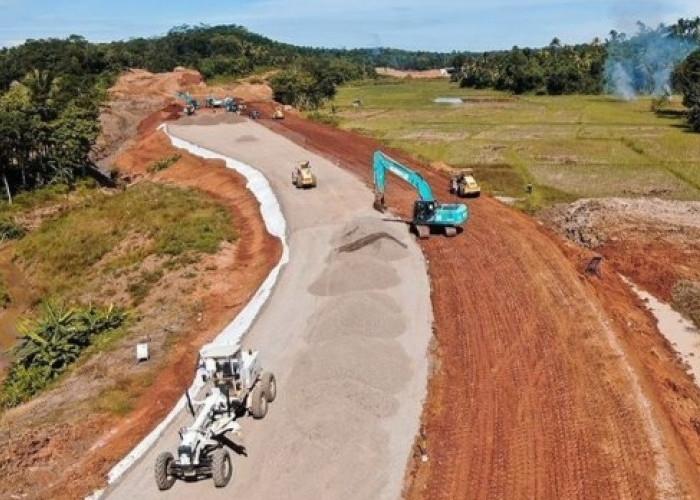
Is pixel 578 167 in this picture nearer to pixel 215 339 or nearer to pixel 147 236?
pixel 147 236

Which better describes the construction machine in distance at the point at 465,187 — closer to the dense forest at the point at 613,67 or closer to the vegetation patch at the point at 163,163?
the vegetation patch at the point at 163,163

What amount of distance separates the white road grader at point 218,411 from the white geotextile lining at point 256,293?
4.19 ft

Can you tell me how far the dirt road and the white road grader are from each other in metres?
0.54

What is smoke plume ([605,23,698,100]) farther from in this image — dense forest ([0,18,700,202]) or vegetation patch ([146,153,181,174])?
vegetation patch ([146,153,181,174])

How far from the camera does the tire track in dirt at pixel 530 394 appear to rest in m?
18.6

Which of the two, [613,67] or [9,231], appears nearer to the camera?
[9,231]

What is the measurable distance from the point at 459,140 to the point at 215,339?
56.5m

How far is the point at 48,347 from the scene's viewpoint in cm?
2786

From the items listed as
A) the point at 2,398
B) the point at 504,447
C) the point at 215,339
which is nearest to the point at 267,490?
the point at 504,447

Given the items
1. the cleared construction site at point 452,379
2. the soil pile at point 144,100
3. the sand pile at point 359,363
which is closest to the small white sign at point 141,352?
the cleared construction site at point 452,379

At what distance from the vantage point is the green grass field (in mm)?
54969

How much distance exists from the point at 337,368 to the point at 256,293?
31.0 feet

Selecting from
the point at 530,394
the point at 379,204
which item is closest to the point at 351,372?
the point at 530,394

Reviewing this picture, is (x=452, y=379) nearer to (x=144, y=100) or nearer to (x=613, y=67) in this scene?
(x=144, y=100)
